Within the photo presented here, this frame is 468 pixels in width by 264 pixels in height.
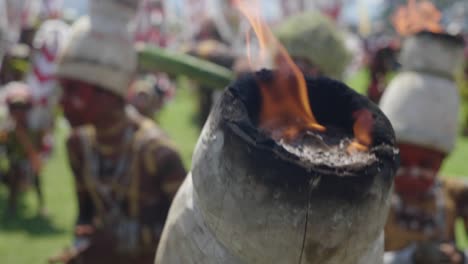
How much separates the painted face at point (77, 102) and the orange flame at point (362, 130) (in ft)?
6.26

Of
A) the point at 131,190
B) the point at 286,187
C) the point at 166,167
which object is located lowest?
the point at 131,190

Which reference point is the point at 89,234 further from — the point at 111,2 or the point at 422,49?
the point at 422,49

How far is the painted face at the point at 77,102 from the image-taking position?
2.94 m

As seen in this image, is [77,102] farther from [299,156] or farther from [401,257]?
[299,156]

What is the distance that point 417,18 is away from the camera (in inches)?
123

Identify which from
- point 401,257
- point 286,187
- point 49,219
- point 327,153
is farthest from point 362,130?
point 49,219

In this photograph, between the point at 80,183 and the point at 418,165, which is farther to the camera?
the point at 80,183

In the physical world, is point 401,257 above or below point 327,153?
below

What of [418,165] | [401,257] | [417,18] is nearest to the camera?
[401,257]

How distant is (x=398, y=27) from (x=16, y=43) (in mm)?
8443

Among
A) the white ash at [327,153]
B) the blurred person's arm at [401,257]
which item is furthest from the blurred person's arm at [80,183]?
the white ash at [327,153]

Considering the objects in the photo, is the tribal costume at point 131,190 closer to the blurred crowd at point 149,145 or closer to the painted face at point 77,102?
the blurred crowd at point 149,145

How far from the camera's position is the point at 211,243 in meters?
1.36

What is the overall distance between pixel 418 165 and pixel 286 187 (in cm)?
185
